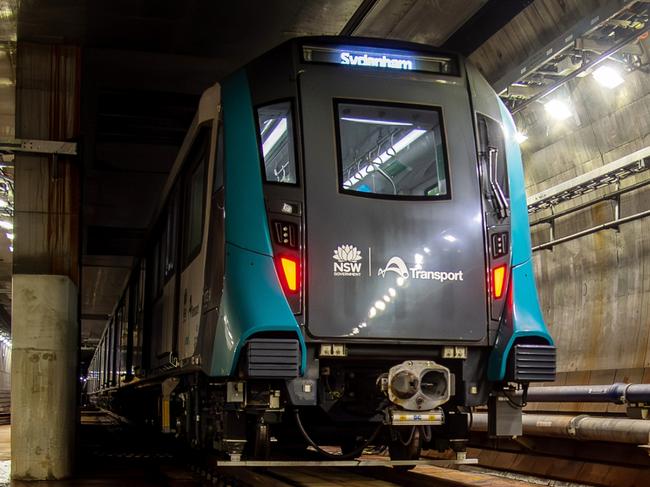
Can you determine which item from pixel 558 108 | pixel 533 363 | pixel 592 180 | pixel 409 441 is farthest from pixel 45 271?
pixel 558 108

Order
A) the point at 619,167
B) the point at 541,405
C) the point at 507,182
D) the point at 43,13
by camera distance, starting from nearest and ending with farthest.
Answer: the point at 507,182 → the point at 43,13 → the point at 619,167 → the point at 541,405

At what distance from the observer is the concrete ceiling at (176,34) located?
1084cm

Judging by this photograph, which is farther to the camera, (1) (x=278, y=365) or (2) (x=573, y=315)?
(2) (x=573, y=315)

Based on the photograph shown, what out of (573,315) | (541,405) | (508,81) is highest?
(508,81)

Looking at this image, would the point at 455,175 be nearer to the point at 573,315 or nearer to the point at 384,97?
the point at 384,97

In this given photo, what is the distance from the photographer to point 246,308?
6070 millimetres

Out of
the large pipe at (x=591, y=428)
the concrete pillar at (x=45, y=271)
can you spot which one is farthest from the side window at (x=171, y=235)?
the large pipe at (x=591, y=428)

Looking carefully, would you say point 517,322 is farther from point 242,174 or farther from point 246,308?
point 242,174

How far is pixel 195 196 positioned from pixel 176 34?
479 cm

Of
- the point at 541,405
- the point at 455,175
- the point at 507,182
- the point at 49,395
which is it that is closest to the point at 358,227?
the point at 455,175

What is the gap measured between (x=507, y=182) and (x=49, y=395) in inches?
215

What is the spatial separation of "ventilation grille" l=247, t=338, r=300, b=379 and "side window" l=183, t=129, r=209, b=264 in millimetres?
1496

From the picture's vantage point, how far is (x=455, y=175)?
6.93m

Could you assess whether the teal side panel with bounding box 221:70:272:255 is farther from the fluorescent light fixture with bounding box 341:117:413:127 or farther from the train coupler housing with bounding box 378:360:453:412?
the train coupler housing with bounding box 378:360:453:412
